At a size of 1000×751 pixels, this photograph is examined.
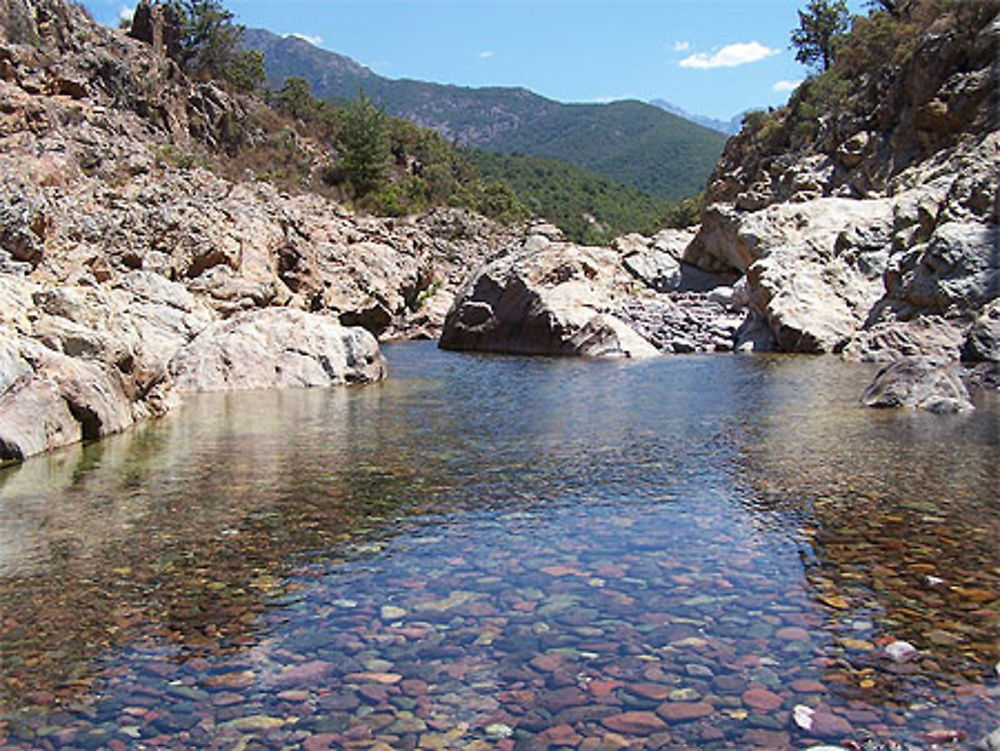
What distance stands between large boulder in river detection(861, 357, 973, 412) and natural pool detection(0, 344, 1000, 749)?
2.57m

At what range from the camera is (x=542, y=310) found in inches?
1085

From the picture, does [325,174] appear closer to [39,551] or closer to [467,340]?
[467,340]

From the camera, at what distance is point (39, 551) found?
699 cm

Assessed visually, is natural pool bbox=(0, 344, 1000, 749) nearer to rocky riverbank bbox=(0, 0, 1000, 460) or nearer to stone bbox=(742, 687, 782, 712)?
stone bbox=(742, 687, 782, 712)

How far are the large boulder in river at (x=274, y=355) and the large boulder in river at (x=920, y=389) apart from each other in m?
10.2

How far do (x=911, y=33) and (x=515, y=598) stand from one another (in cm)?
4908

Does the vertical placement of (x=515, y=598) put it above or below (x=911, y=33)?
below

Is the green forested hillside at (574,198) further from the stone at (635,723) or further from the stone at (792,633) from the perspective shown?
the stone at (635,723)

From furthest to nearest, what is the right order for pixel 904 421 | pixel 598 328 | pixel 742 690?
pixel 598 328
pixel 904 421
pixel 742 690

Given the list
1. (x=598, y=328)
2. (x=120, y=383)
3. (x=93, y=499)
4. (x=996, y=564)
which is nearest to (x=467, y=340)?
(x=598, y=328)

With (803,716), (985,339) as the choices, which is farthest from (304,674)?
(985,339)

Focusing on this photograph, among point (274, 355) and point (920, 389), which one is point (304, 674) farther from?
point (274, 355)

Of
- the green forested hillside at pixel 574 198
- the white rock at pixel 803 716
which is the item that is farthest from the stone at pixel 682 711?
the green forested hillside at pixel 574 198

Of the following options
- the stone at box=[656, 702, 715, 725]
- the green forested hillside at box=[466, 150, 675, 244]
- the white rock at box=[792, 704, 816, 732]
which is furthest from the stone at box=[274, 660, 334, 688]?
the green forested hillside at box=[466, 150, 675, 244]
